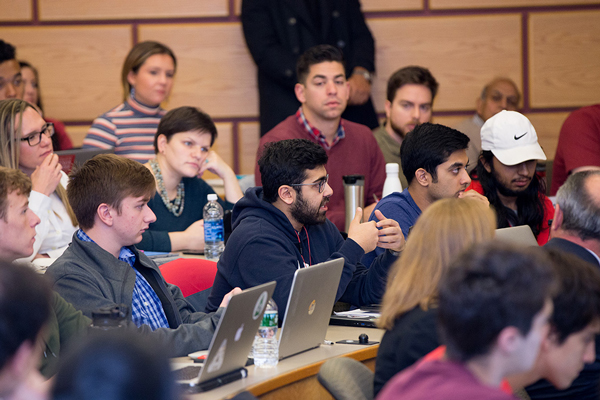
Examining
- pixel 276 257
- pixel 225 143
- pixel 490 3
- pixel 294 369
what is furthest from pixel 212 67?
pixel 294 369

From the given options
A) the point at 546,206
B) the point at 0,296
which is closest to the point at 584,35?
the point at 546,206

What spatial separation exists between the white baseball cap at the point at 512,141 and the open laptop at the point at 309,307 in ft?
4.29

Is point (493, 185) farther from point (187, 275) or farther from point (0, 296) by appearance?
point (0, 296)

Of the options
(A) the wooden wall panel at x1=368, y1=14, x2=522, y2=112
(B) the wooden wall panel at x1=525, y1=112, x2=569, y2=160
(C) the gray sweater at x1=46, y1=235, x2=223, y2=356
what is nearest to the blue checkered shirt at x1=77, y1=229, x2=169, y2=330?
(C) the gray sweater at x1=46, y1=235, x2=223, y2=356

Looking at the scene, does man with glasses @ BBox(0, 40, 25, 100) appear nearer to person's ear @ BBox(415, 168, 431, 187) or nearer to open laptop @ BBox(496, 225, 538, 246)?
person's ear @ BBox(415, 168, 431, 187)

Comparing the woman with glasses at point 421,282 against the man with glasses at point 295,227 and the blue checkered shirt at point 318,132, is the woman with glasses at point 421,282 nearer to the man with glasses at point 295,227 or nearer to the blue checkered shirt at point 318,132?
the man with glasses at point 295,227

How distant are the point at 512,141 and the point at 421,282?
1706 mm

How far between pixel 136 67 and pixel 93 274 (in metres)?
2.30

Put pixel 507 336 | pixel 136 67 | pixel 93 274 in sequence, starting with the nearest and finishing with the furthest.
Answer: pixel 507 336 → pixel 93 274 → pixel 136 67

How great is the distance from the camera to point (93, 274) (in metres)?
1.93

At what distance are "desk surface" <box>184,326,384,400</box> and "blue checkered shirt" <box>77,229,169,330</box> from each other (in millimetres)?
442

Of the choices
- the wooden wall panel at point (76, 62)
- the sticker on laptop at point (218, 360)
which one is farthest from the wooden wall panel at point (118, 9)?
the sticker on laptop at point (218, 360)

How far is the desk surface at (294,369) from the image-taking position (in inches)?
62.7

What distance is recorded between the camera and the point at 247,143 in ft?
15.8
